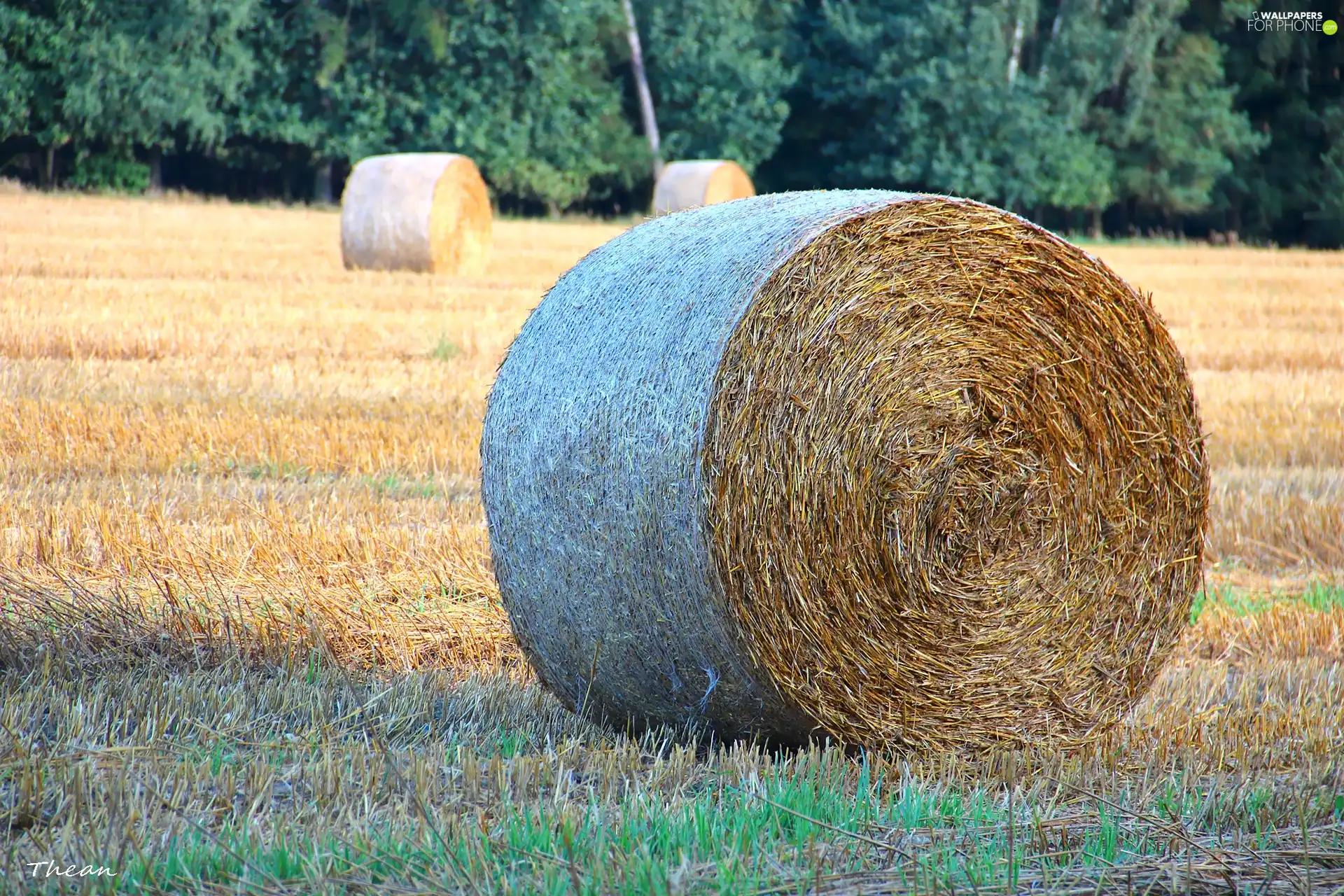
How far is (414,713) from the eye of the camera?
424 cm

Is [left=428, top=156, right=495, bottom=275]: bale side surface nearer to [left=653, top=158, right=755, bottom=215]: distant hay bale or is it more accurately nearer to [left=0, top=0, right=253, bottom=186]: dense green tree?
[left=653, top=158, right=755, bottom=215]: distant hay bale

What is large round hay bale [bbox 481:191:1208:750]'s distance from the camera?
3.93 meters

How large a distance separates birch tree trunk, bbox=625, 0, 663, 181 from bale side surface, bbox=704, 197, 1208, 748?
33.8m

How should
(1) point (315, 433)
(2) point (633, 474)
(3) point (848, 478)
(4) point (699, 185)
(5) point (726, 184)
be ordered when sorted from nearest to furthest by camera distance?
(2) point (633, 474), (3) point (848, 478), (1) point (315, 433), (4) point (699, 185), (5) point (726, 184)

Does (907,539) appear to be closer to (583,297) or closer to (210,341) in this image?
(583,297)

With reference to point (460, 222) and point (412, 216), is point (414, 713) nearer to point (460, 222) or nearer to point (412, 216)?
point (412, 216)

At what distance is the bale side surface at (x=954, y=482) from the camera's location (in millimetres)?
3971

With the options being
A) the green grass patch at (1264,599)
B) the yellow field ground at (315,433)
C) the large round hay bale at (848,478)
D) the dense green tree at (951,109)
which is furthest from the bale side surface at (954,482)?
the dense green tree at (951,109)

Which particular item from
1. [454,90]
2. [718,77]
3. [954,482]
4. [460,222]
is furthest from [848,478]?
[718,77]

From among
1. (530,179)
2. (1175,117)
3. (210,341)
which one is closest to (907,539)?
(210,341)

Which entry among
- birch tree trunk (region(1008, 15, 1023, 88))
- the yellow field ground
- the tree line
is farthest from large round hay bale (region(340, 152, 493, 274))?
birch tree trunk (region(1008, 15, 1023, 88))

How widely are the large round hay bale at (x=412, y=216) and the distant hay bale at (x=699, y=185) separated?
630 centimetres

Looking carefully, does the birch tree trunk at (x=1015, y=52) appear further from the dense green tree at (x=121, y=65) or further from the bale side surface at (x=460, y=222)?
the bale side surface at (x=460, y=222)

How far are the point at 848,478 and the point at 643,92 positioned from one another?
117ft
